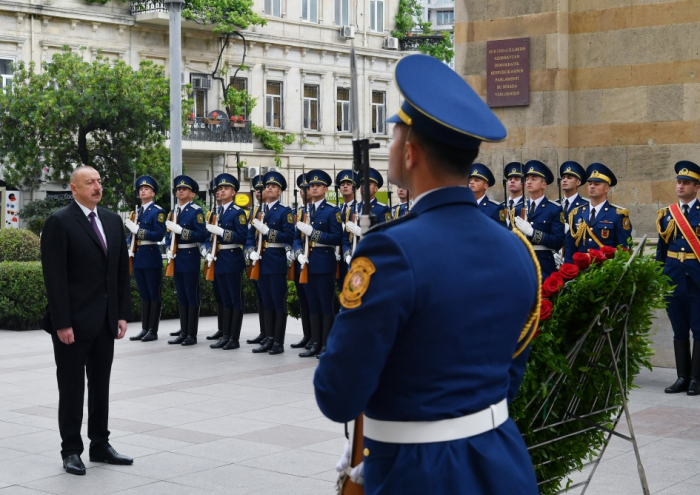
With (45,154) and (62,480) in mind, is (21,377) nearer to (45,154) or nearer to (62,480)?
(62,480)

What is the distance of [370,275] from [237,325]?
1036cm

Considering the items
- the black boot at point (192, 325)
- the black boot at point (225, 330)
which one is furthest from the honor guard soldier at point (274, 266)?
the black boot at point (192, 325)

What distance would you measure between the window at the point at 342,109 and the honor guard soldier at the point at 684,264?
33.9 metres

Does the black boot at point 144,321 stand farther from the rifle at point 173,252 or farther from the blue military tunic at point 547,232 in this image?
the blue military tunic at point 547,232

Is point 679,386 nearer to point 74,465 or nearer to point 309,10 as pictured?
point 74,465

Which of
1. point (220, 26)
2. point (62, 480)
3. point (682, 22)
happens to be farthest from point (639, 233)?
point (220, 26)

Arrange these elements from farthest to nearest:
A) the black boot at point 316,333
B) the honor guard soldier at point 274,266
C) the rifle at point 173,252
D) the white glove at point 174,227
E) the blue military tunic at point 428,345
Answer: the rifle at point 173,252 < the white glove at point 174,227 < the honor guard soldier at point 274,266 < the black boot at point 316,333 < the blue military tunic at point 428,345

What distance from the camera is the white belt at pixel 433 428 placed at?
2607mm

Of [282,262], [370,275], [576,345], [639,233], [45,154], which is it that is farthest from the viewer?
[45,154]

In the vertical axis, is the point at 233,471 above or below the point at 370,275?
below

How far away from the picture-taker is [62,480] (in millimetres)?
6309

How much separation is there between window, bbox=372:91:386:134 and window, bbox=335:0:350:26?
3227 mm

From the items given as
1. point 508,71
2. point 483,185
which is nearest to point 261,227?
point 483,185

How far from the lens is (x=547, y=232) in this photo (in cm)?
1063
